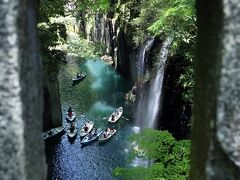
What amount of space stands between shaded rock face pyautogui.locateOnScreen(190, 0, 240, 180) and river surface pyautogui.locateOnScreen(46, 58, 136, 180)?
1911 centimetres

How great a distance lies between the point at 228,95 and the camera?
2.66 metres

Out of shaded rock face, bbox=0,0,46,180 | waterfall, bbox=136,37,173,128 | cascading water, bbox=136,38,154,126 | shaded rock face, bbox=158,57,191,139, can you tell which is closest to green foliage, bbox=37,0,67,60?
waterfall, bbox=136,37,173,128

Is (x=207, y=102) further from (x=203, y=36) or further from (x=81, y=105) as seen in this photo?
(x=81, y=105)

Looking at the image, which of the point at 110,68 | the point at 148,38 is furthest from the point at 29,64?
the point at 110,68

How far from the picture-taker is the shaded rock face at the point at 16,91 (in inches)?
101

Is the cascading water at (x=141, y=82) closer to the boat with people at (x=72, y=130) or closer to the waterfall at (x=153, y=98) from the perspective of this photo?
the waterfall at (x=153, y=98)

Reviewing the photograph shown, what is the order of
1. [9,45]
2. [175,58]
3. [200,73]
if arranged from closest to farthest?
1. [9,45]
2. [200,73]
3. [175,58]

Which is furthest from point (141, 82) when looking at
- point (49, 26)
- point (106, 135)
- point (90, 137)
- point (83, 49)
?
point (49, 26)

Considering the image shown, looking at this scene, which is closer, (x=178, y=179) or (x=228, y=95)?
(x=228, y=95)

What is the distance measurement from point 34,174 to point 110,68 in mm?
44607

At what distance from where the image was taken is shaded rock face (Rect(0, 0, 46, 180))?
2568mm

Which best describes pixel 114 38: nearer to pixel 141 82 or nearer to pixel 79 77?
pixel 79 77

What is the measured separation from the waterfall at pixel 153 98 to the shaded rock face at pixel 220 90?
17.6 m

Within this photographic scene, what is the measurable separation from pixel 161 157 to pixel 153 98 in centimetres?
1445
